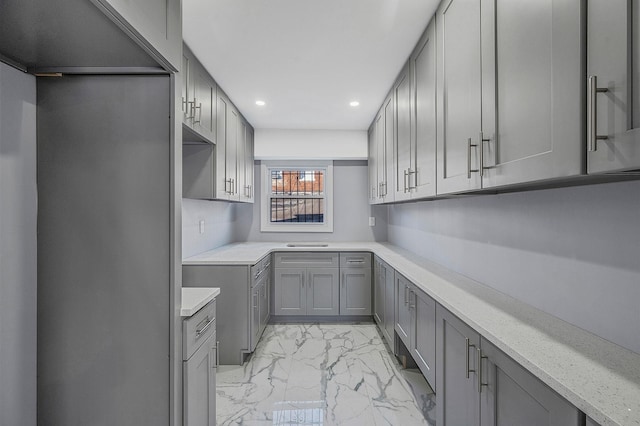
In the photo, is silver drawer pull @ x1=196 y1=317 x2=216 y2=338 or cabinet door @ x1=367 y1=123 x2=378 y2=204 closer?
silver drawer pull @ x1=196 y1=317 x2=216 y2=338

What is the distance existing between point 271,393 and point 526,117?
235 cm

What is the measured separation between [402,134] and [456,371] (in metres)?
1.76

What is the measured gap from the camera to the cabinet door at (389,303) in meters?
2.95

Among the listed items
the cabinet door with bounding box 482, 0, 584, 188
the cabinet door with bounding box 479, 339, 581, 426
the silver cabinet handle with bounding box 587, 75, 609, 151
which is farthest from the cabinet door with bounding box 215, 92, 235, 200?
the silver cabinet handle with bounding box 587, 75, 609, 151

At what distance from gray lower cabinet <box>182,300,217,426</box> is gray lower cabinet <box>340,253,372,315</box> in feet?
7.95

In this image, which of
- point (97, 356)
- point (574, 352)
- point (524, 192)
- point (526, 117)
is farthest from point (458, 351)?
point (97, 356)

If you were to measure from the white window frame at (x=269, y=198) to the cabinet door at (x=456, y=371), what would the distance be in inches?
125

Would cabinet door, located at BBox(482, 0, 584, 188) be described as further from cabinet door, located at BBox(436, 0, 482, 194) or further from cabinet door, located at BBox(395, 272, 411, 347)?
cabinet door, located at BBox(395, 272, 411, 347)

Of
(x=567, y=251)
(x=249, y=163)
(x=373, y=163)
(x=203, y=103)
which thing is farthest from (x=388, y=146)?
(x=567, y=251)

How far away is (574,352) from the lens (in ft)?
3.42

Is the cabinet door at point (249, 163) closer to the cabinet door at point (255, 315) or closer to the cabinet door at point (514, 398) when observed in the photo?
the cabinet door at point (255, 315)

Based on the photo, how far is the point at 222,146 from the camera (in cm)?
313

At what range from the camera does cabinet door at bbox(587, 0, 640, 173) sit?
2.42 feet

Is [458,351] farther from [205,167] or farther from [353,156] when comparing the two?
[353,156]
